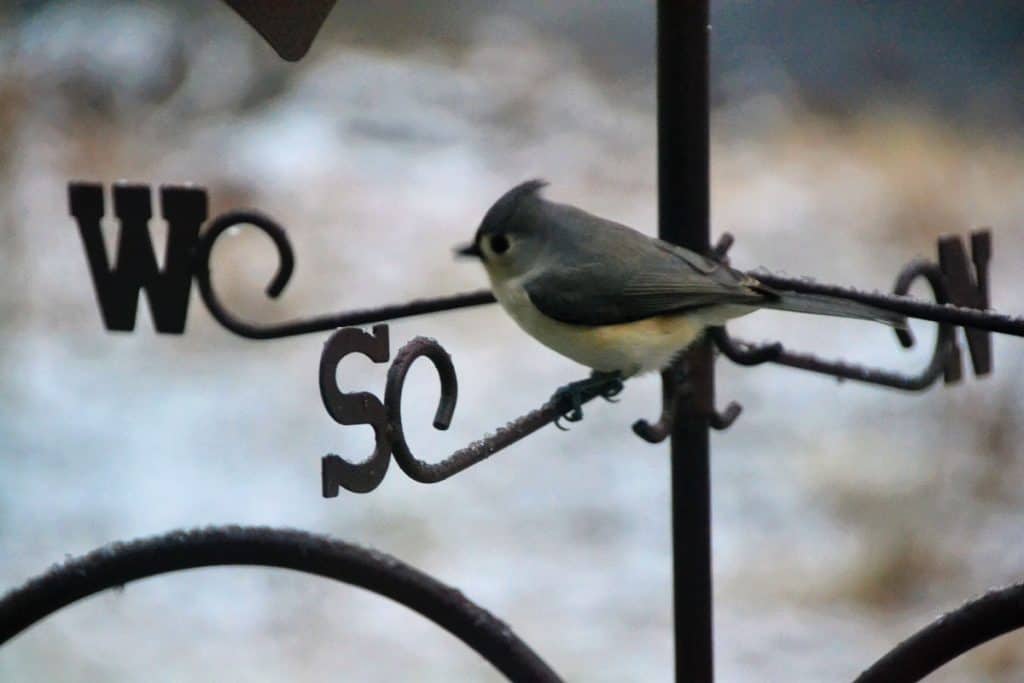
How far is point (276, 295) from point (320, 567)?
46 centimetres

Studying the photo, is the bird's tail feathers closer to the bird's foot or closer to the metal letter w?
the bird's foot

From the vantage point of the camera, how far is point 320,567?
1211mm

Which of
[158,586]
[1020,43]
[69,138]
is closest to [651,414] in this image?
[158,586]

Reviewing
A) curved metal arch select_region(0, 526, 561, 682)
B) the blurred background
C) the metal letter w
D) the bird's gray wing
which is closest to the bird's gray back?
the bird's gray wing

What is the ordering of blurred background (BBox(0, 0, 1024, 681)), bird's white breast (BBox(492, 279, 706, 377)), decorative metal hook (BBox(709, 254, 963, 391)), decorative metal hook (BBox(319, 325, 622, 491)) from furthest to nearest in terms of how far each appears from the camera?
blurred background (BBox(0, 0, 1024, 681)), bird's white breast (BBox(492, 279, 706, 377)), decorative metal hook (BBox(709, 254, 963, 391)), decorative metal hook (BBox(319, 325, 622, 491))

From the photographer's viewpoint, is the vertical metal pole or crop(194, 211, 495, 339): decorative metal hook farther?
crop(194, 211, 495, 339): decorative metal hook

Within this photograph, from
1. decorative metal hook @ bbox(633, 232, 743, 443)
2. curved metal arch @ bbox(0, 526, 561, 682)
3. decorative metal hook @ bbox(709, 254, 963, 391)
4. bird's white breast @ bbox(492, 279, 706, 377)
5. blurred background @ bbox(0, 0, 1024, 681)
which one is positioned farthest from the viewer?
blurred background @ bbox(0, 0, 1024, 681)

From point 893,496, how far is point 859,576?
0.74 feet


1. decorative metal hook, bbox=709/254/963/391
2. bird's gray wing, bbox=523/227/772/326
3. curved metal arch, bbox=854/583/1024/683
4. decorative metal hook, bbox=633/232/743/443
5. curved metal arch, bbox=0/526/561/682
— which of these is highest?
bird's gray wing, bbox=523/227/772/326

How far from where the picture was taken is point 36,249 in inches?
156

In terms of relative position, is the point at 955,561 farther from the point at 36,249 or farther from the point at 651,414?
the point at 36,249

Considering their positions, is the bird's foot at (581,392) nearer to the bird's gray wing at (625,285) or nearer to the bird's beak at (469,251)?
the bird's gray wing at (625,285)

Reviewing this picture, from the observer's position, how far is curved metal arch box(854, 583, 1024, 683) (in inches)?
43.9

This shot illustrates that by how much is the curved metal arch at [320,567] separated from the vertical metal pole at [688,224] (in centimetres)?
17
